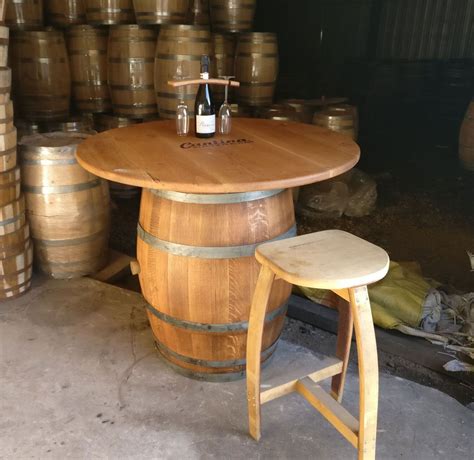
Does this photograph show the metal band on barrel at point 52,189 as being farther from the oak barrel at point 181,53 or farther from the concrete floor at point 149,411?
the oak barrel at point 181,53

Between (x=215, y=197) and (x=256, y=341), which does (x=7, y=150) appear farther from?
(x=256, y=341)

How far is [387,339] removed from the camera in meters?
2.73

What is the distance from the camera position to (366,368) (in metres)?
1.67

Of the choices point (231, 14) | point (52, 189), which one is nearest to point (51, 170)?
point (52, 189)

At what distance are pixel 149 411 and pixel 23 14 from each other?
366 centimetres

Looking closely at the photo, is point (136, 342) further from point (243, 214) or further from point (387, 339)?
point (387, 339)

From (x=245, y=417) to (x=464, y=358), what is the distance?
3.97ft

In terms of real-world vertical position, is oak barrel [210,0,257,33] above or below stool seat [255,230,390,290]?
above

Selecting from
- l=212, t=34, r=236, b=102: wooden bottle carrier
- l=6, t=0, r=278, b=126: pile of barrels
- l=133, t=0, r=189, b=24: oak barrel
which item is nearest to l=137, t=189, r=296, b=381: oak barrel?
l=6, t=0, r=278, b=126: pile of barrels

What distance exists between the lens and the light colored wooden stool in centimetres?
159

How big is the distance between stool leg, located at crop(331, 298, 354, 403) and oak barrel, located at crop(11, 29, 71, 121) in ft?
10.8

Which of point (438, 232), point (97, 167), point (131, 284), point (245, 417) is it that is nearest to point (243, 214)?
point (97, 167)

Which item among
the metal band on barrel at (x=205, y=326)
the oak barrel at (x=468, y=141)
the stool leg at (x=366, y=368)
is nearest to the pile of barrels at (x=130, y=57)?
the oak barrel at (x=468, y=141)

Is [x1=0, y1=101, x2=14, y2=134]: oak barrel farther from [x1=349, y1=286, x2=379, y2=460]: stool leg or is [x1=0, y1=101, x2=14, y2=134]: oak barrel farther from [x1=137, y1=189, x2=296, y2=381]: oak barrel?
[x1=349, y1=286, x2=379, y2=460]: stool leg
